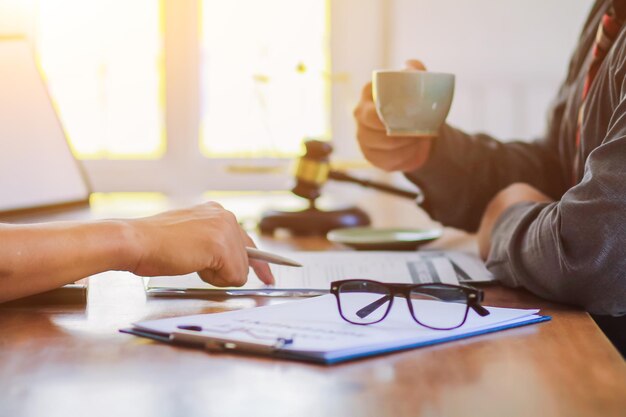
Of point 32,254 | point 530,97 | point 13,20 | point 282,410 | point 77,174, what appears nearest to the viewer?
point 282,410

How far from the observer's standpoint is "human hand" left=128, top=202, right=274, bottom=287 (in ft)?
2.70

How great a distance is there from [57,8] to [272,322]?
11.1 feet

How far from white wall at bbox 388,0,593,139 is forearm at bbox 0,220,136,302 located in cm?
305

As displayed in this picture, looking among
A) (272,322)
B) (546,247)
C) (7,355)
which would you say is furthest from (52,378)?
(546,247)

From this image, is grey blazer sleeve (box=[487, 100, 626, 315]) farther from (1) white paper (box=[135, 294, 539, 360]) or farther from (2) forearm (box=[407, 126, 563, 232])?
(2) forearm (box=[407, 126, 563, 232])

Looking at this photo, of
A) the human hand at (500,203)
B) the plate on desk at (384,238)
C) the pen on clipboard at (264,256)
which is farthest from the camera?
the plate on desk at (384,238)

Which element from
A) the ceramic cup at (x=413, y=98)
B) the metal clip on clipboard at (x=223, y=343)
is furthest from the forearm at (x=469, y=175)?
the metal clip on clipboard at (x=223, y=343)

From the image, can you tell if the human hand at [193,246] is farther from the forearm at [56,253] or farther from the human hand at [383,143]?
the human hand at [383,143]

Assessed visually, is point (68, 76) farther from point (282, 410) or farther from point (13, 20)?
point (282, 410)

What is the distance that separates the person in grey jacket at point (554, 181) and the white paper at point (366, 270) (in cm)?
4

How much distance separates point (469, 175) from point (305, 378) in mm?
856

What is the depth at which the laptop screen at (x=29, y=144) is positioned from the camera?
1.52m

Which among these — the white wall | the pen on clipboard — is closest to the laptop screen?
the pen on clipboard

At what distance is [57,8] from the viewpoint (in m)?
3.77
